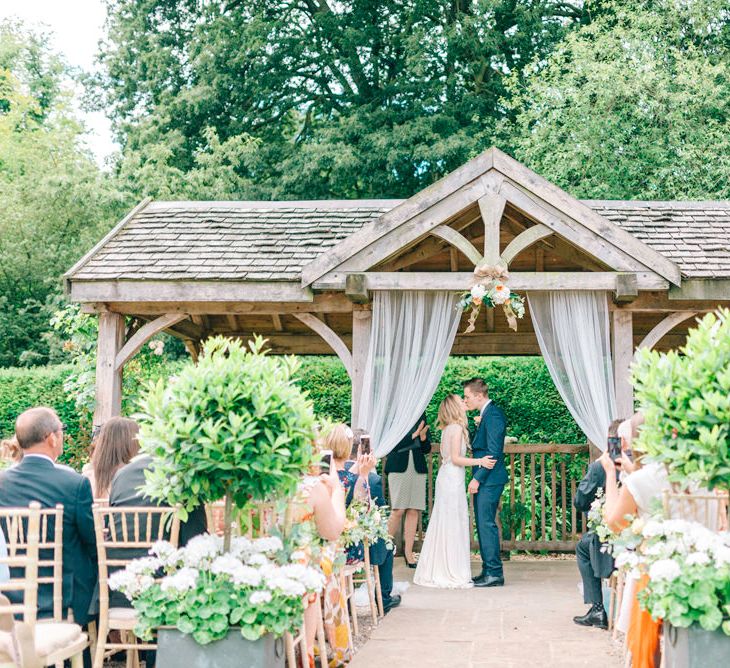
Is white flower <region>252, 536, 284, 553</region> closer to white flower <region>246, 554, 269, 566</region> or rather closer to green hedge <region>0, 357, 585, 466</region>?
white flower <region>246, 554, 269, 566</region>

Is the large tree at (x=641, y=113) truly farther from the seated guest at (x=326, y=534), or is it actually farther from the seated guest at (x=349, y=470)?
the seated guest at (x=326, y=534)

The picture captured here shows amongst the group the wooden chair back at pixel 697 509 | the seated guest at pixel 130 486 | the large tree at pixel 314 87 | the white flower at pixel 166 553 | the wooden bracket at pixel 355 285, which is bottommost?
the white flower at pixel 166 553

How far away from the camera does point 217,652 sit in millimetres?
4109

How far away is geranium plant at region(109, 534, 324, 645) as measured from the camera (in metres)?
4.07

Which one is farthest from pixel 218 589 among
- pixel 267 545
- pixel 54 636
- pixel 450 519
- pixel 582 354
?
pixel 582 354

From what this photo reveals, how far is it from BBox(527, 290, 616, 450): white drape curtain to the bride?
944 millimetres

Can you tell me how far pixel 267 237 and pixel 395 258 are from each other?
4.96 ft

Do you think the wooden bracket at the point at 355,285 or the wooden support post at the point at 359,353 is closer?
the wooden bracket at the point at 355,285

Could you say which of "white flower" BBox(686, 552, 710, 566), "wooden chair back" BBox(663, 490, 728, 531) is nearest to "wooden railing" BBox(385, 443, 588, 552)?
"wooden chair back" BBox(663, 490, 728, 531)

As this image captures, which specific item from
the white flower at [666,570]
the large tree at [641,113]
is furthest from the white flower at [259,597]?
the large tree at [641,113]

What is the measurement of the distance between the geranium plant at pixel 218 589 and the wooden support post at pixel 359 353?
170 inches

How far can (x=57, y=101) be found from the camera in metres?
23.1

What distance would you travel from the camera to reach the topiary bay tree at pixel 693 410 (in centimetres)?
389

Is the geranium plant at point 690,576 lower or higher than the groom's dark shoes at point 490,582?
higher
